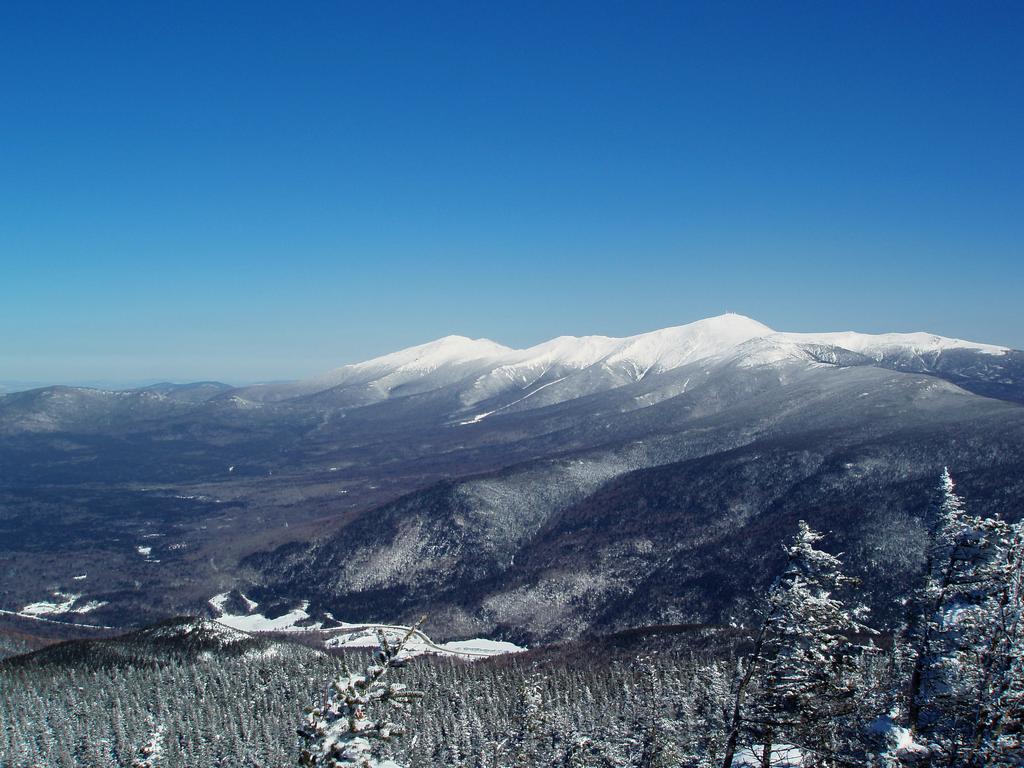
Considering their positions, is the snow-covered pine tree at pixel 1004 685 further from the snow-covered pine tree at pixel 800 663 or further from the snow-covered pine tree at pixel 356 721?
the snow-covered pine tree at pixel 356 721

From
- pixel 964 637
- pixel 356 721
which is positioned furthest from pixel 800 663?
pixel 356 721

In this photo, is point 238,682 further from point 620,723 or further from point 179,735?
point 620,723

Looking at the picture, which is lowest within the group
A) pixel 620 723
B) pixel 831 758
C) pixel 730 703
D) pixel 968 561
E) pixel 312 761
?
pixel 620 723

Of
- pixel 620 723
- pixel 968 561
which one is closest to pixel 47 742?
pixel 620 723

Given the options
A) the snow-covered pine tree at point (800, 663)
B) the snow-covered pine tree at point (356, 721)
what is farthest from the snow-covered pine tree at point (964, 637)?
the snow-covered pine tree at point (356, 721)

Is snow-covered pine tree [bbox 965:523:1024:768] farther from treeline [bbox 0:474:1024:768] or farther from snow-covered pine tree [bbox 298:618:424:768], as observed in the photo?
snow-covered pine tree [bbox 298:618:424:768]
